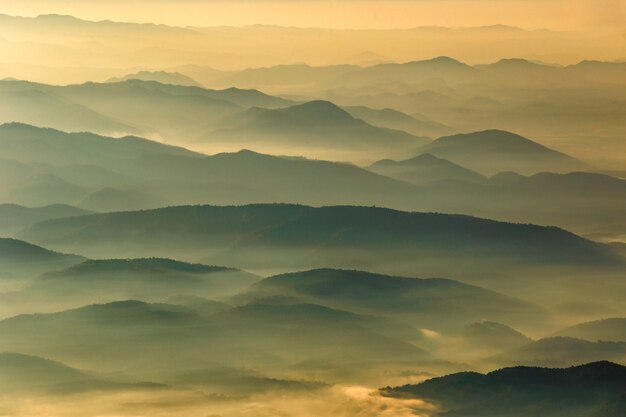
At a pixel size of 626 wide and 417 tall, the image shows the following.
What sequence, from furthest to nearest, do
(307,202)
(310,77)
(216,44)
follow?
(307,202), (310,77), (216,44)

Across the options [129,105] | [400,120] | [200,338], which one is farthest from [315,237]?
[129,105]

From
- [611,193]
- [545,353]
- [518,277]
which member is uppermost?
[611,193]

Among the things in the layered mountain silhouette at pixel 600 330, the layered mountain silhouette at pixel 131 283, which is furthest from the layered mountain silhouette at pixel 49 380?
the layered mountain silhouette at pixel 600 330

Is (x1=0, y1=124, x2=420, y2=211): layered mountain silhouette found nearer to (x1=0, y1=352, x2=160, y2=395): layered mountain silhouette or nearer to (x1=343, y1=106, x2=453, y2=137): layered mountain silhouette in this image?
(x1=343, y1=106, x2=453, y2=137): layered mountain silhouette

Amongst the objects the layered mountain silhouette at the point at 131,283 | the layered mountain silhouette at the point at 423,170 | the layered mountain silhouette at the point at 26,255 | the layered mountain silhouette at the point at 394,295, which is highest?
the layered mountain silhouette at the point at 423,170

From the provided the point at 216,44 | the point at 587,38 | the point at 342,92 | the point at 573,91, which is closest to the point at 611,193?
the point at 573,91

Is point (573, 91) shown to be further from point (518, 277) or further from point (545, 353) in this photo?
point (545, 353)

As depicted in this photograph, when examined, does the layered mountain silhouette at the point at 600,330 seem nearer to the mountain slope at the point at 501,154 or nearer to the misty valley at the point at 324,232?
the misty valley at the point at 324,232

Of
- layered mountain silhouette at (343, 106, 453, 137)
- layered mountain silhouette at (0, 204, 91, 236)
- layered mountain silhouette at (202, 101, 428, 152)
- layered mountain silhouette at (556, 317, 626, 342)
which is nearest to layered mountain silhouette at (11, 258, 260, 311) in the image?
layered mountain silhouette at (0, 204, 91, 236)
